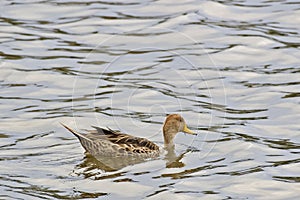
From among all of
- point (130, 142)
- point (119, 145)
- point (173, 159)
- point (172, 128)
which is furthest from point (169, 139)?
point (119, 145)

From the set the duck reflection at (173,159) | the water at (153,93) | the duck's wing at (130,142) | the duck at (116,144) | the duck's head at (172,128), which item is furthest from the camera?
the duck's head at (172,128)

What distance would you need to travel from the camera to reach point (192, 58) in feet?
50.6

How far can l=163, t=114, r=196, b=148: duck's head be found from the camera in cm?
1226

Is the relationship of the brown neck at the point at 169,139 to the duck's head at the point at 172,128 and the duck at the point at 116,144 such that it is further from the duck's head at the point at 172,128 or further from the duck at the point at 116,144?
the duck at the point at 116,144

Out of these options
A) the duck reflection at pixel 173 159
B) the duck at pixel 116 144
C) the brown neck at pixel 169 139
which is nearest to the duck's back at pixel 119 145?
the duck at pixel 116 144

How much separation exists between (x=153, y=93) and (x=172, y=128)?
1764 millimetres

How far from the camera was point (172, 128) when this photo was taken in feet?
40.2

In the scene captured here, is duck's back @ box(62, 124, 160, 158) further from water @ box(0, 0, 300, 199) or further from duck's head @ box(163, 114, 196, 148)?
duck's head @ box(163, 114, 196, 148)

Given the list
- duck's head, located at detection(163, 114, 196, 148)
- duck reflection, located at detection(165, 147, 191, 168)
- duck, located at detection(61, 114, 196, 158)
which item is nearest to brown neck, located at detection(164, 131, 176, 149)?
duck's head, located at detection(163, 114, 196, 148)

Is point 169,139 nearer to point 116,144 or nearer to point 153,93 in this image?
point 116,144

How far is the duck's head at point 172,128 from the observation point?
12258mm

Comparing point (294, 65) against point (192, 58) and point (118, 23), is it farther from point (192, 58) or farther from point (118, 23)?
point (118, 23)

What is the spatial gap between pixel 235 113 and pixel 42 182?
352 centimetres

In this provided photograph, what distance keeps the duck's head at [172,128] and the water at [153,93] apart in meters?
0.17
